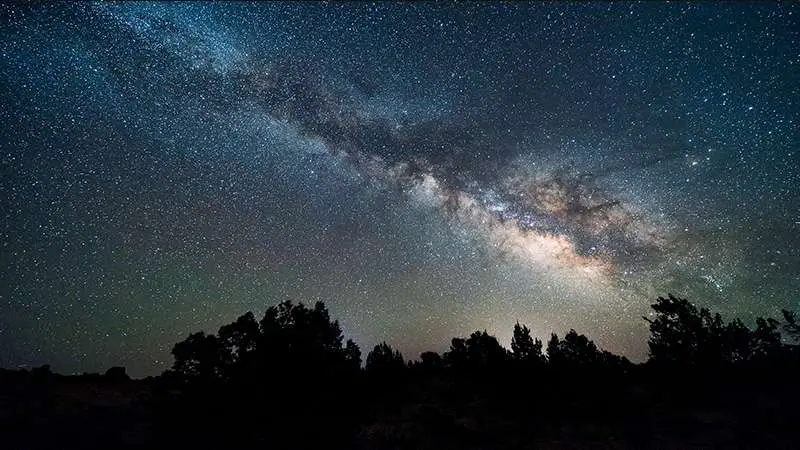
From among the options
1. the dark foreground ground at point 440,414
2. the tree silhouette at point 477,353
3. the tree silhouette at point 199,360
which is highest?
the tree silhouette at point 477,353

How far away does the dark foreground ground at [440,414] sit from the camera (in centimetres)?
2241

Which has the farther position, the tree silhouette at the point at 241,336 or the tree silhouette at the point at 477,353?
the tree silhouette at the point at 477,353

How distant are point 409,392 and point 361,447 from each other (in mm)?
10679

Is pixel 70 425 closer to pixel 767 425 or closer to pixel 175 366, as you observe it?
pixel 175 366

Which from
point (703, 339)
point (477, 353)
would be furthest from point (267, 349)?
point (703, 339)

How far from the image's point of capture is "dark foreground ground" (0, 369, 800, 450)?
22406mm

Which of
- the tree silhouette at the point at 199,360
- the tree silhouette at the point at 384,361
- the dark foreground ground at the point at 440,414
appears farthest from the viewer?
the tree silhouette at the point at 384,361

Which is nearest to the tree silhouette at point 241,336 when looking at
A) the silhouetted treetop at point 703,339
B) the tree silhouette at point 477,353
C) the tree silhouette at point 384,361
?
the tree silhouette at point 384,361

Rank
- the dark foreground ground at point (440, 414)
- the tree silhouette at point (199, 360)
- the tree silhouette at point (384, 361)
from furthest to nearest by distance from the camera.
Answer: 1. the tree silhouette at point (384, 361)
2. the tree silhouette at point (199, 360)
3. the dark foreground ground at point (440, 414)

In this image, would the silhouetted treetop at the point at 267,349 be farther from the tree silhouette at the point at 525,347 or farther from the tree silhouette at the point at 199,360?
the tree silhouette at the point at 525,347

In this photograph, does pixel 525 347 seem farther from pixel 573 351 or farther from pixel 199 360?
pixel 199 360

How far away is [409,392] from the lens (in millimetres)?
35719

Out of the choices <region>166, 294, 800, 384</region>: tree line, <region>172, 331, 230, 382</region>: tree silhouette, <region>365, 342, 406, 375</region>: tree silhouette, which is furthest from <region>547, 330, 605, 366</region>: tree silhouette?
→ <region>172, 331, 230, 382</region>: tree silhouette

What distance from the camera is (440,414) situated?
98.9 ft
